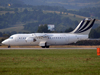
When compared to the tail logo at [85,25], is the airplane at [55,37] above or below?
below

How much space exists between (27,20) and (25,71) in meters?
160

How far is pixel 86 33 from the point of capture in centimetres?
4591

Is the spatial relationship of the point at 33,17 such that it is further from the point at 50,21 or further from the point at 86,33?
the point at 86,33

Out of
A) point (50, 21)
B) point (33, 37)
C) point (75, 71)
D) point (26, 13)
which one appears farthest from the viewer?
point (26, 13)

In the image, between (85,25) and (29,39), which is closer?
(29,39)

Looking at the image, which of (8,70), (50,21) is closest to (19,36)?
(8,70)

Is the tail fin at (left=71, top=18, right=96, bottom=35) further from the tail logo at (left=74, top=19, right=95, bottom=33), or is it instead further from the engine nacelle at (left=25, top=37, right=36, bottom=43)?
the engine nacelle at (left=25, top=37, right=36, bottom=43)

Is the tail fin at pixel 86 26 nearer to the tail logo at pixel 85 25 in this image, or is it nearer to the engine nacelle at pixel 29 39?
the tail logo at pixel 85 25

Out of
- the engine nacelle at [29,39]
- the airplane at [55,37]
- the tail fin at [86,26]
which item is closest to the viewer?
the engine nacelle at [29,39]

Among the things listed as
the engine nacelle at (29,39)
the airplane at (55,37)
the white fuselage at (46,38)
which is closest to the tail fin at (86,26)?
the airplane at (55,37)

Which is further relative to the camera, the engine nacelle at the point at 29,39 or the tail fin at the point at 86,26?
the tail fin at the point at 86,26

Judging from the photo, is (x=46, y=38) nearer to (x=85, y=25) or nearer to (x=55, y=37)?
(x=55, y=37)

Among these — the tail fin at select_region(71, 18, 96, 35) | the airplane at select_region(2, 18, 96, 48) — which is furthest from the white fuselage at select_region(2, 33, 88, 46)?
the tail fin at select_region(71, 18, 96, 35)

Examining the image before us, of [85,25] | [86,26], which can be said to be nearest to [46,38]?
[85,25]
